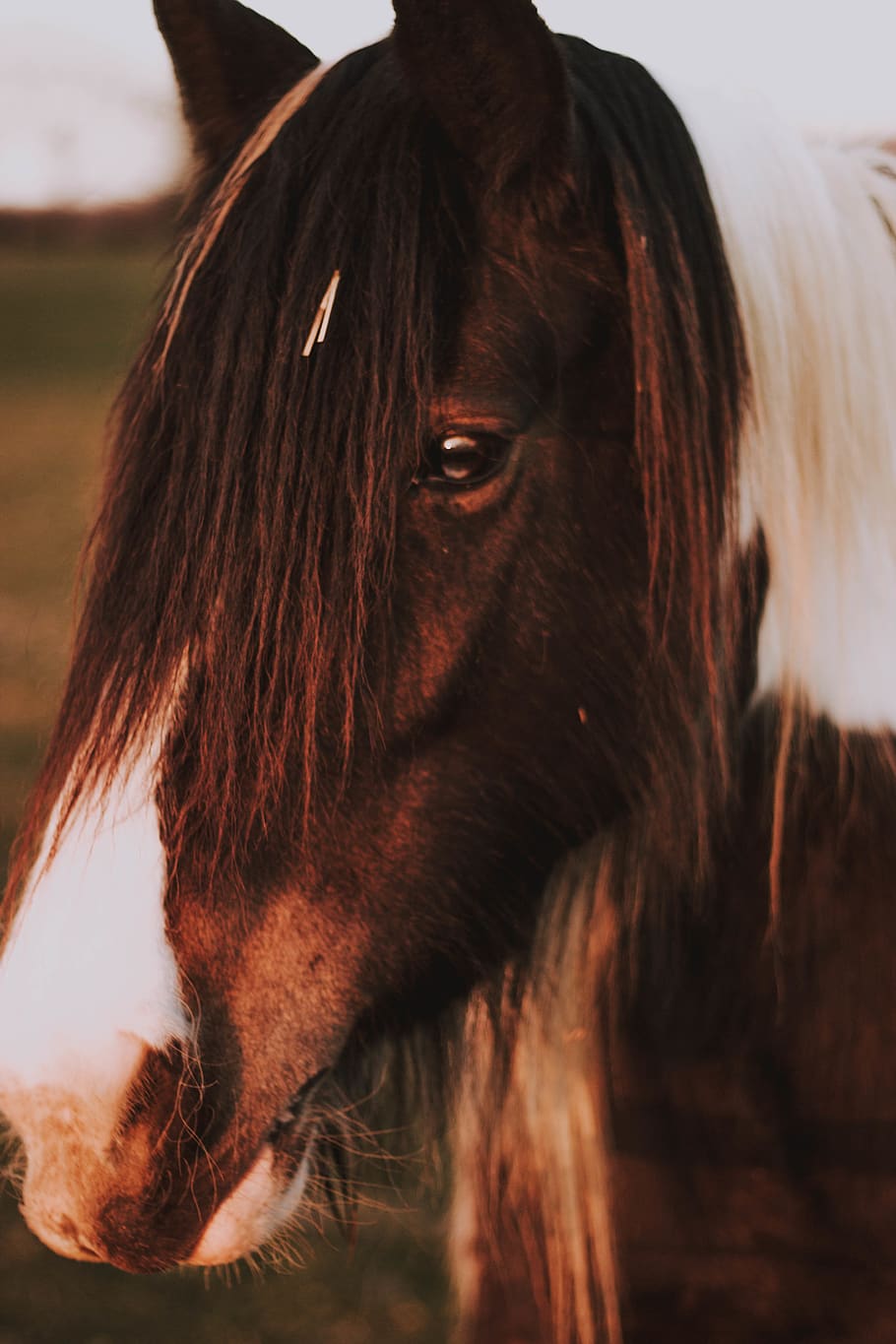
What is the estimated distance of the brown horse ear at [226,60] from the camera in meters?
1.07

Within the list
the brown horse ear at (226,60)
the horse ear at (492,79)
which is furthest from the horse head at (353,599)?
the brown horse ear at (226,60)

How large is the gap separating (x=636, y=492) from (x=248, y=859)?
0.39 meters

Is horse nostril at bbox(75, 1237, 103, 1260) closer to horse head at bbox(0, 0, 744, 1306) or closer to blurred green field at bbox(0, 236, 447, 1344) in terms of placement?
horse head at bbox(0, 0, 744, 1306)

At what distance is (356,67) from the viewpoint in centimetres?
96

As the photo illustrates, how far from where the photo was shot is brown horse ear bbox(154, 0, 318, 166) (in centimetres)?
107

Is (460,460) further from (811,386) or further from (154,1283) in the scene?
(154,1283)

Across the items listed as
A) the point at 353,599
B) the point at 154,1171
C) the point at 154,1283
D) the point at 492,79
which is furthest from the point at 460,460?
the point at 154,1283

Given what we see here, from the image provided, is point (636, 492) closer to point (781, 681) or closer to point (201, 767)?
point (781, 681)

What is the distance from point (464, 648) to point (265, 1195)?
1.39ft

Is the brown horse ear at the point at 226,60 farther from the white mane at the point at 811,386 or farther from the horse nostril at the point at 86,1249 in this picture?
the horse nostril at the point at 86,1249

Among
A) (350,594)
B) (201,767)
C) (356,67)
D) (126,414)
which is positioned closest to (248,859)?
(201,767)

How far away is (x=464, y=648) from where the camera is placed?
2.88 ft

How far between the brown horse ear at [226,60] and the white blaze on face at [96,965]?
600mm

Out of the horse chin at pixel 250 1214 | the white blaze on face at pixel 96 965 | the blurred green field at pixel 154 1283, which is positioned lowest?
the blurred green field at pixel 154 1283
